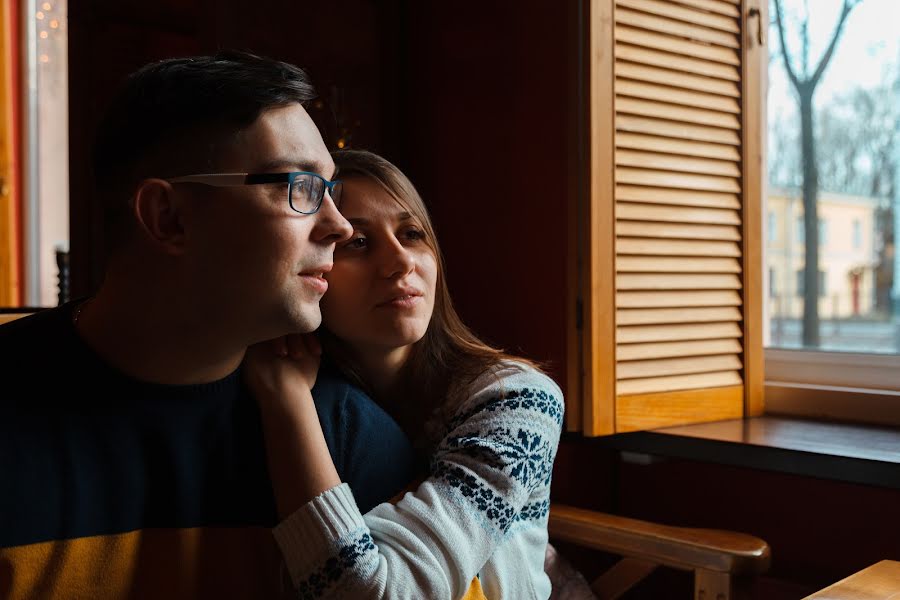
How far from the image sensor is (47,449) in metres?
1.06

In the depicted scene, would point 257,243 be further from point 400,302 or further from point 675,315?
point 675,315

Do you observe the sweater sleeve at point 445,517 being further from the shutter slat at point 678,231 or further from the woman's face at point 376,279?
the shutter slat at point 678,231

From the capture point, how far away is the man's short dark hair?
1.10 m

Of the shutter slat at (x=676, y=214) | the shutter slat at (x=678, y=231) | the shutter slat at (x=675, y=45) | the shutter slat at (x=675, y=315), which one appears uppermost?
the shutter slat at (x=675, y=45)

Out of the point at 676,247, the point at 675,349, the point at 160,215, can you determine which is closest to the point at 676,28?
the point at 676,247

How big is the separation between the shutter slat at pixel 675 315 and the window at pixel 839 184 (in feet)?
0.87

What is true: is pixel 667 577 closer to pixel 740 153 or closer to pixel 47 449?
pixel 740 153

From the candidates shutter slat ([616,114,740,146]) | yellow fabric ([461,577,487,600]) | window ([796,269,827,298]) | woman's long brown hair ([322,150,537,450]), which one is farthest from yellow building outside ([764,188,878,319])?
yellow fabric ([461,577,487,600])

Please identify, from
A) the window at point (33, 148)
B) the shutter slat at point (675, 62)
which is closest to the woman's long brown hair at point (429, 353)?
the shutter slat at point (675, 62)

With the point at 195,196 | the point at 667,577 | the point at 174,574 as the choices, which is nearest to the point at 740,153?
the point at 667,577

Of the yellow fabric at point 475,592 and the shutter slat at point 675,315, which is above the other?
the shutter slat at point 675,315

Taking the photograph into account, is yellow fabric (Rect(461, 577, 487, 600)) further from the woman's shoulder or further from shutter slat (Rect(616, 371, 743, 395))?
shutter slat (Rect(616, 371, 743, 395))

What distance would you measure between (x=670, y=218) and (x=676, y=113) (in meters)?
0.23

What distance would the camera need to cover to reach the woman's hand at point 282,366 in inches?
47.1
